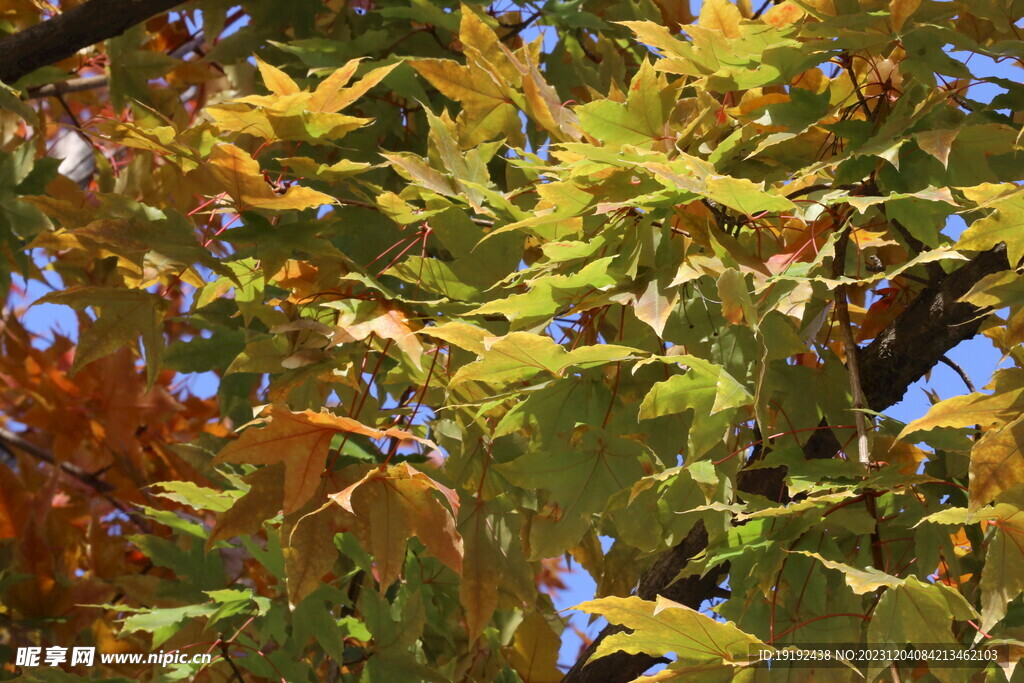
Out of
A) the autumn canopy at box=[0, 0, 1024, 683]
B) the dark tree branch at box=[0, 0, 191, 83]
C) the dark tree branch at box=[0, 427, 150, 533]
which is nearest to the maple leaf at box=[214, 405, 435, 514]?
the autumn canopy at box=[0, 0, 1024, 683]

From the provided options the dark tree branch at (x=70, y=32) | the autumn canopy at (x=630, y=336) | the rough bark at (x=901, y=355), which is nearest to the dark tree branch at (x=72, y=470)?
the autumn canopy at (x=630, y=336)

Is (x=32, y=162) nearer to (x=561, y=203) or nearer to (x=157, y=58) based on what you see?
(x=157, y=58)

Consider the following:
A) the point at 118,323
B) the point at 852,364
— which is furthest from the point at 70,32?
the point at 852,364

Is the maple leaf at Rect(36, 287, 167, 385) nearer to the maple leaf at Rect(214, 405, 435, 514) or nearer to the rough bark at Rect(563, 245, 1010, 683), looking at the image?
the maple leaf at Rect(214, 405, 435, 514)

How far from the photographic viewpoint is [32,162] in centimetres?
121

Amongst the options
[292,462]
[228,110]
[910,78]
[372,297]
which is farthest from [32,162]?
[910,78]

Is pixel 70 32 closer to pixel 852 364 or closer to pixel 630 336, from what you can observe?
pixel 630 336

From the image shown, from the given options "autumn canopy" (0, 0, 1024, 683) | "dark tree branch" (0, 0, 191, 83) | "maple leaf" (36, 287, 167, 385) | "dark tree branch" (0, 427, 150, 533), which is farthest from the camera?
"dark tree branch" (0, 427, 150, 533)

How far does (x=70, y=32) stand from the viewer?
106 cm

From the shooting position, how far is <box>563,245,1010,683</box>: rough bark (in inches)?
34.5

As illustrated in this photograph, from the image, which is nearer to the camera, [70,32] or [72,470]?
[70,32]

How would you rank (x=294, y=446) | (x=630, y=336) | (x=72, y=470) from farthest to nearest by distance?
(x=72, y=470)
(x=630, y=336)
(x=294, y=446)

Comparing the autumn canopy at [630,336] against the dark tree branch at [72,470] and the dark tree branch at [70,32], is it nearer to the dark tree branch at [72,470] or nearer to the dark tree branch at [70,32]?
the dark tree branch at [70,32]

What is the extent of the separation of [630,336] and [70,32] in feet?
2.29
